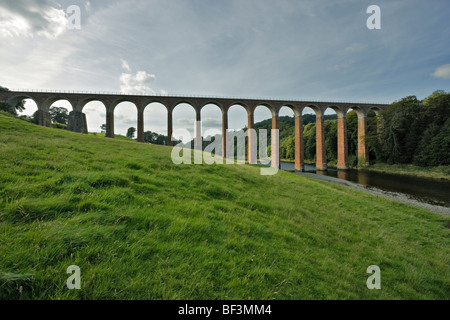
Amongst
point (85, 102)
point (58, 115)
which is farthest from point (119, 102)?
point (58, 115)

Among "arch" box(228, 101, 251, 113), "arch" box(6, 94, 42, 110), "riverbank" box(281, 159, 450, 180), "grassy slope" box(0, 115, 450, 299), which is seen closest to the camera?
"grassy slope" box(0, 115, 450, 299)

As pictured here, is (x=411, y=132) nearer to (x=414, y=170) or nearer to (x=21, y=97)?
(x=414, y=170)

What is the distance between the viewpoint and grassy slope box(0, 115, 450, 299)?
203cm

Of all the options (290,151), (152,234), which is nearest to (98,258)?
(152,234)

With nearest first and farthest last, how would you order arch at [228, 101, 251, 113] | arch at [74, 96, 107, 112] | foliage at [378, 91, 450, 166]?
foliage at [378, 91, 450, 166] → arch at [74, 96, 107, 112] → arch at [228, 101, 251, 113]

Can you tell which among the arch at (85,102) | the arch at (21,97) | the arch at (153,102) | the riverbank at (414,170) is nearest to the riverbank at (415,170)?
the riverbank at (414,170)

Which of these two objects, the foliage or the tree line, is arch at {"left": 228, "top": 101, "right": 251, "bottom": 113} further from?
the foliage

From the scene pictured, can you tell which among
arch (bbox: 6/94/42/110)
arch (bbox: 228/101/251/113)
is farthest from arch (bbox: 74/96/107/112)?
arch (bbox: 228/101/251/113)

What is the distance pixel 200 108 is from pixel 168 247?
105ft

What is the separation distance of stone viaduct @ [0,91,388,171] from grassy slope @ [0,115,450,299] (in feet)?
88.8

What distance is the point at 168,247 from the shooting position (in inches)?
108

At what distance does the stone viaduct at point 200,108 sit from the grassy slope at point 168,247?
2706 centimetres

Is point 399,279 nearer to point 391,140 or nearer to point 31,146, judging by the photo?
point 31,146

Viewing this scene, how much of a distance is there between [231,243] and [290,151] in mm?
67739
